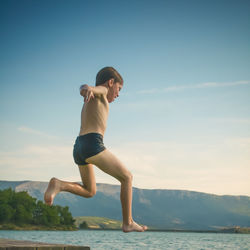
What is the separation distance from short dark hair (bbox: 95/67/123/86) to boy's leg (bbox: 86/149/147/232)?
3.97 feet

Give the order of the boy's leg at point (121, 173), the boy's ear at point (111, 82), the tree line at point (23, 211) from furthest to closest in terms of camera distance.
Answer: the tree line at point (23, 211) < the boy's ear at point (111, 82) < the boy's leg at point (121, 173)

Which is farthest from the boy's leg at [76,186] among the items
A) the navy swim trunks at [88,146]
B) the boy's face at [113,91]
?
the boy's face at [113,91]

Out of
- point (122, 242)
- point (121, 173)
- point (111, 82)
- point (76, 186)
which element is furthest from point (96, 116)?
point (122, 242)

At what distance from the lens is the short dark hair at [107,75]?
6.14 meters

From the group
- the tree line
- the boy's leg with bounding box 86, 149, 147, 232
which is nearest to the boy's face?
the boy's leg with bounding box 86, 149, 147, 232

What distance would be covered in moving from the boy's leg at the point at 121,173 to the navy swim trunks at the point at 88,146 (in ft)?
0.24

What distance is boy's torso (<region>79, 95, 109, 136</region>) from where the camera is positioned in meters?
5.88

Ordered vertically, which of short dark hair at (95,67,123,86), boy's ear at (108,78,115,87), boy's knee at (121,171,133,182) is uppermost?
short dark hair at (95,67,123,86)

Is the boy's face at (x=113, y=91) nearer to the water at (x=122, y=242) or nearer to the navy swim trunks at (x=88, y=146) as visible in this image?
the navy swim trunks at (x=88, y=146)

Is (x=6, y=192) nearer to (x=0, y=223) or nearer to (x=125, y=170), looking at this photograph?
(x=0, y=223)

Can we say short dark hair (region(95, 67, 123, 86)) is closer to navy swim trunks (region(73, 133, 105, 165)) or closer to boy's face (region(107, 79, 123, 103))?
boy's face (region(107, 79, 123, 103))

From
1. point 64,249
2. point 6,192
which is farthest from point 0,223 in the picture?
point 64,249

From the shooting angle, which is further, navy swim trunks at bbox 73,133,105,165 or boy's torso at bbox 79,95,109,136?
boy's torso at bbox 79,95,109,136

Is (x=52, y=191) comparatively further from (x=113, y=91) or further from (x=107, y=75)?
(x=107, y=75)
